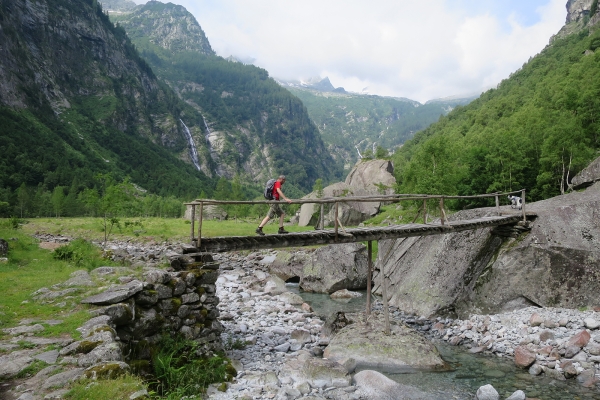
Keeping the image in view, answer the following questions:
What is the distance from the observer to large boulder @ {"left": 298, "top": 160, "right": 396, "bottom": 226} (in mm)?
54787

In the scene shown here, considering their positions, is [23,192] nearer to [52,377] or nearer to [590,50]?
[52,377]

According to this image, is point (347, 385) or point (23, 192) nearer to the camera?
point (347, 385)

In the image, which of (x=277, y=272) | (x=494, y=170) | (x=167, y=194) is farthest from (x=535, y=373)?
(x=167, y=194)

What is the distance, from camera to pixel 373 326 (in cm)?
1546

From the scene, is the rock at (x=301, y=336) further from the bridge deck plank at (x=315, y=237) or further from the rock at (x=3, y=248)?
the rock at (x=3, y=248)

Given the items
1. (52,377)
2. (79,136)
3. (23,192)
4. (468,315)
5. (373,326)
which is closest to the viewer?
(52,377)

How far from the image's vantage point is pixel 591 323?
566 inches

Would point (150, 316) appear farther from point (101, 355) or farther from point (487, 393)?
point (487, 393)

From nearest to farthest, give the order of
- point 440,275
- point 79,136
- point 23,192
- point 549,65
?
1. point 440,275
2. point 23,192
3. point 549,65
4. point 79,136

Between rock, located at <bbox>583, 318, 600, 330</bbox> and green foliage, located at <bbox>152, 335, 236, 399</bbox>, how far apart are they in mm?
14759

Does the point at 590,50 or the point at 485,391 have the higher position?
the point at 590,50

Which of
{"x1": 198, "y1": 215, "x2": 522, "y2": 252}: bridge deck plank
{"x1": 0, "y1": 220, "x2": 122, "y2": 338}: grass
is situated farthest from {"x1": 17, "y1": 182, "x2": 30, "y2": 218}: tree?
{"x1": 198, "y1": 215, "x2": 522, "y2": 252}: bridge deck plank

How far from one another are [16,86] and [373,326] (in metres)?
201

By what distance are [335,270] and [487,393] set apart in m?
16.7
